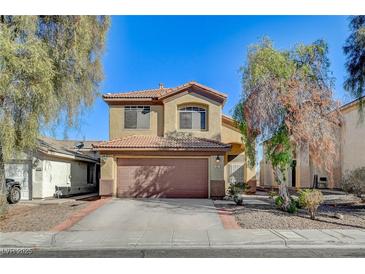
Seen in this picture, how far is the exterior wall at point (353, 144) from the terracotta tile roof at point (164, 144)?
10251 millimetres

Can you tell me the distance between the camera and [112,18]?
14.7m

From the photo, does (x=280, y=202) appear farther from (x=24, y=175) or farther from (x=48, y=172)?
(x=24, y=175)

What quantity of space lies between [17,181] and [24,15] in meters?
10.0

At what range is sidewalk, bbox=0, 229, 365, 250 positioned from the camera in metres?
9.13

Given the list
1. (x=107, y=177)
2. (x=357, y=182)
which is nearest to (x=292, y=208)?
(x=357, y=182)

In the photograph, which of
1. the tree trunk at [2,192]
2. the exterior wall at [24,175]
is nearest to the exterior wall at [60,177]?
the exterior wall at [24,175]

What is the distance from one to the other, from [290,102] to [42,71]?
345 inches

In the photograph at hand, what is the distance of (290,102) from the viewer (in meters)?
12.9

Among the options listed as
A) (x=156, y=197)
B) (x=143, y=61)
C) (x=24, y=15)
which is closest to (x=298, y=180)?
(x=156, y=197)

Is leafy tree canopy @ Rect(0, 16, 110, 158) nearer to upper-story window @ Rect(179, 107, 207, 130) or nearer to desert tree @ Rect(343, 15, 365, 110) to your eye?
upper-story window @ Rect(179, 107, 207, 130)

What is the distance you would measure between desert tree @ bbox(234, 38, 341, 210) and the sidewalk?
12.3ft

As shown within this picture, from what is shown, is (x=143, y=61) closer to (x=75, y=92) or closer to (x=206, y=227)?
(x=75, y=92)

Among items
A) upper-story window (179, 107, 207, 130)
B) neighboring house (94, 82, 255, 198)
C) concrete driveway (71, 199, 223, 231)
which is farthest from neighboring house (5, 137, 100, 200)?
upper-story window (179, 107, 207, 130)

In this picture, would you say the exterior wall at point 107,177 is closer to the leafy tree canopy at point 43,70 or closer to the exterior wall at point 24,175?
the exterior wall at point 24,175
